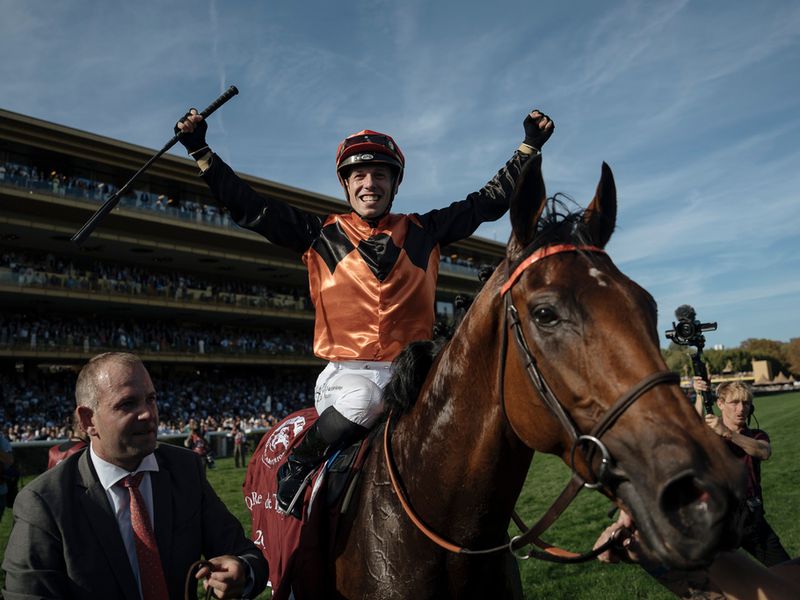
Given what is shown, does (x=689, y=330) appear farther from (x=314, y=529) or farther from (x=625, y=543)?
(x=314, y=529)

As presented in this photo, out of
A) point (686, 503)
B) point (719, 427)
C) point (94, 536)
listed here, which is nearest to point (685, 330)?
point (719, 427)

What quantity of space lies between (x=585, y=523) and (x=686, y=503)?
23.0 ft

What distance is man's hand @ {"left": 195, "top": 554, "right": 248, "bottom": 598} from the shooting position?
1.96m

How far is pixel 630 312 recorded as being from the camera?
62.0 inches

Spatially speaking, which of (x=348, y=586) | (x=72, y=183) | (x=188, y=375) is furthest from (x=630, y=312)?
(x=188, y=375)

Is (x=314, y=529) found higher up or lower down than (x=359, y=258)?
lower down

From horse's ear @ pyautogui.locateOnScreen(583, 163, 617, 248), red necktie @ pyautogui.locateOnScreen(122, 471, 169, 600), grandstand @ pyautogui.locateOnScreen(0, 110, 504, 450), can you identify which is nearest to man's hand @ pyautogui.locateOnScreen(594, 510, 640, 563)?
horse's ear @ pyautogui.locateOnScreen(583, 163, 617, 248)

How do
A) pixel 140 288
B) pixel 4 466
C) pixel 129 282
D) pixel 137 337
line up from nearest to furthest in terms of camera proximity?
1. pixel 4 466
2. pixel 129 282
3. pixel 140 288
4. pixel 137 337

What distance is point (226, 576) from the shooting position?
1.98m

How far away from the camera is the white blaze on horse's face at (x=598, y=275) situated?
163 centimetres

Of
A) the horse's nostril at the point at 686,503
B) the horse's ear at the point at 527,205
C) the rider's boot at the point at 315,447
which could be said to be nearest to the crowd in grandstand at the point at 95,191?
the rider's boot at the point at 315,447

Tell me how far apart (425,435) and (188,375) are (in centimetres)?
3032

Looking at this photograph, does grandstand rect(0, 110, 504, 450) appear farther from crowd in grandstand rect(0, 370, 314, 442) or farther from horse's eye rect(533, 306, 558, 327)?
horse's eye rect(533, 306, 558, 327)

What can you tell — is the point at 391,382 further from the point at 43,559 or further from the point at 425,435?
the point at 43,559
